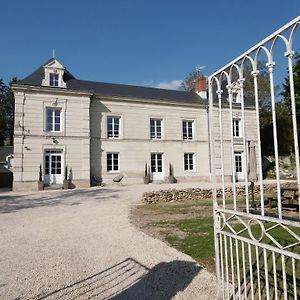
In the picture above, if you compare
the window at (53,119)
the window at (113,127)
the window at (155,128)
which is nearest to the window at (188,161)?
the window at (155,128)

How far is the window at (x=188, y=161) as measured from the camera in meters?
23.9

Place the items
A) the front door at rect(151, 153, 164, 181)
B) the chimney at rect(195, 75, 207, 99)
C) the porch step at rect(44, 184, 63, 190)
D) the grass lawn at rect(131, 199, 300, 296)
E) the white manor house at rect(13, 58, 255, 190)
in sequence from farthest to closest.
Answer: the chimney at rect(195, 75, 207, 99) → the front door at rect(151, 153, 164, 181) → the white manor house at rect(13, 58, 255, 190) → the porch step at rect(44, 184, 63, 190) → the grass lawn at rect(131, 199, 300, 296)

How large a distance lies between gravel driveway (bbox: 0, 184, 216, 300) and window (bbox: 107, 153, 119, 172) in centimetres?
1439

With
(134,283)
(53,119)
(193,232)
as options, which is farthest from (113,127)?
(134,283)

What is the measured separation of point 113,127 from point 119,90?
3539 millimetres

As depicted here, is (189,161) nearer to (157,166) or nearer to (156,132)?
(157,166)

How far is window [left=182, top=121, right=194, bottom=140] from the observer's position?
24375 mm

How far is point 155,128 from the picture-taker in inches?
925

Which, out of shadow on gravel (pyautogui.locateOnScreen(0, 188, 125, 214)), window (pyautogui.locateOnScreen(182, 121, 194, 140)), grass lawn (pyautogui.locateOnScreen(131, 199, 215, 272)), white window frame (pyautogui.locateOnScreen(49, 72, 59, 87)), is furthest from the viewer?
window (pyautogui.locateOnScreen(182, 121, 194, 140))

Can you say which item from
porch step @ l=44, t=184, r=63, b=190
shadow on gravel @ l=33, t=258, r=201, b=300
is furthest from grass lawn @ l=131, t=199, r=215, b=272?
porch step @ l=44, t=184, r=63, b=190

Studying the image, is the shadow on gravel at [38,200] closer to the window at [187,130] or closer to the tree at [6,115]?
the window at [187,130]

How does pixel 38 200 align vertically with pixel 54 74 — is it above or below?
below

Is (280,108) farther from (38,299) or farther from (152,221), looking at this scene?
(38,299)

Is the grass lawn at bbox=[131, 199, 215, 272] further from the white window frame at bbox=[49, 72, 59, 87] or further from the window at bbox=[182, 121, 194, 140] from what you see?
the window at bbox=[182, 121, 194, 140]
